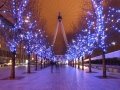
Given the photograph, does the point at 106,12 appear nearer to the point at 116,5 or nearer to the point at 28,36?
the point at 116,5

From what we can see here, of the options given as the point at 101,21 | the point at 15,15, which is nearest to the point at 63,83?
the point at 101,21

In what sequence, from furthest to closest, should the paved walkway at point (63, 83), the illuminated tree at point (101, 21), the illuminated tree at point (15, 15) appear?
the illuminated tree at point (101, 21) → the illuminated tree at point (15, 15) → the paved walkway at point (63, 83)

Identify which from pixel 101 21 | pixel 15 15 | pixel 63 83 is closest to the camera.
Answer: pixel 63 83

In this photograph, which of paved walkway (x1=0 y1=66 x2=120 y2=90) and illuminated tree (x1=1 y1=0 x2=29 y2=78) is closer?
paved walkway (x1=0 y1=66 x2=120 y2=90)

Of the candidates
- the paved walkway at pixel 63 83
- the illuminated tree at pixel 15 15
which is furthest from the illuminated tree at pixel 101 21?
the illuminated tree at pixel 15 15

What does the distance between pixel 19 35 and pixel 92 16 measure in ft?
27.6

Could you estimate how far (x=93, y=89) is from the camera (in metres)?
16.6

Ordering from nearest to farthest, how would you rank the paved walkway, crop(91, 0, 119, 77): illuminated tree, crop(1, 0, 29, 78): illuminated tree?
the paved walkway
crop(1, 0, 29, 78): illuminated tree
crop(91, 0, 119, 77): illuminated tree

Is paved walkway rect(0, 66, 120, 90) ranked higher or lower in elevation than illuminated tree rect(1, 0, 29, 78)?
lower

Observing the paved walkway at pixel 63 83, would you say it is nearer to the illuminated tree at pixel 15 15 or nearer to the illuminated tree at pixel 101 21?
the illuminated tree at pixel 101 21

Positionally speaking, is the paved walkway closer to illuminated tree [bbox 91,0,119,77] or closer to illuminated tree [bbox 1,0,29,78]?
illuminated tree [bbox 91,0,119,77]

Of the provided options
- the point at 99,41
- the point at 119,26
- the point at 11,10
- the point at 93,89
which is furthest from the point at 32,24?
the point at 93,89

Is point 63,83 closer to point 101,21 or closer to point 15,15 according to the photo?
point 101,21

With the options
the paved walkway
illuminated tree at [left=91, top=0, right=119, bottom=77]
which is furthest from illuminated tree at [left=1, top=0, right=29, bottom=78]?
illuminated tree at [left=91, top=0, right=119, bottom=77]
